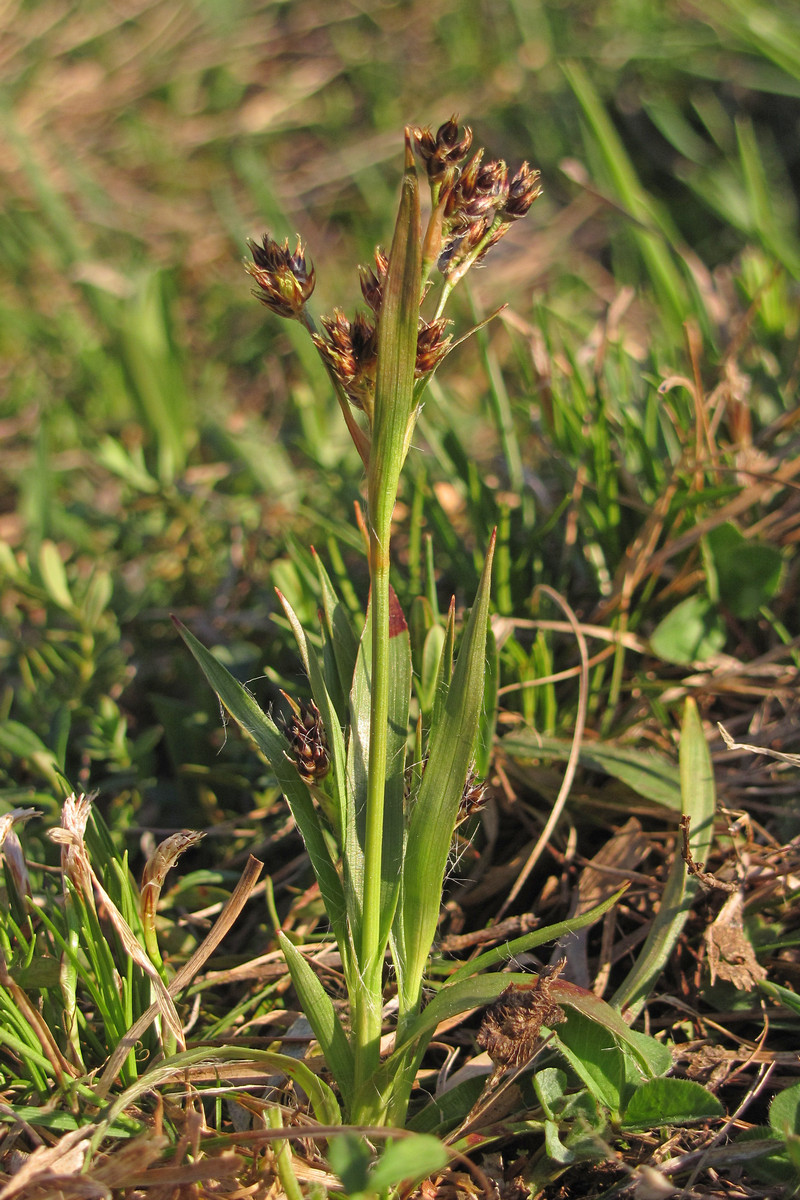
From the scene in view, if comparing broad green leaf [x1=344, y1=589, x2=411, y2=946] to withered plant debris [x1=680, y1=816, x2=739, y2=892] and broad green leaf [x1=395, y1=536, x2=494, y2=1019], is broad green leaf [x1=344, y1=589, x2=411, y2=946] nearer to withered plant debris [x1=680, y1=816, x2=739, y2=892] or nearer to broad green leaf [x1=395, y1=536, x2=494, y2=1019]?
broad green leaf [x1=395, y1=536, x2=494, y2=1019]

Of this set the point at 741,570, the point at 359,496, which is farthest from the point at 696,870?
the point at 359,496

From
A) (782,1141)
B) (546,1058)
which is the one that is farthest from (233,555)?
(782,1141)

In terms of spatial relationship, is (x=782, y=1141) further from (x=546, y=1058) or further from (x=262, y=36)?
(x=262, y=36)

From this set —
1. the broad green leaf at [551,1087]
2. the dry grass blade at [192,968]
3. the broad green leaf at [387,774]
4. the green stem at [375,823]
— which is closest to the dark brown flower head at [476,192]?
the green stem at [375,823]

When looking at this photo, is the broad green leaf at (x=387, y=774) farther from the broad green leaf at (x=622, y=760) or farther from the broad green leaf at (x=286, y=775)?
the broad green leaf at (x=622, y=760)

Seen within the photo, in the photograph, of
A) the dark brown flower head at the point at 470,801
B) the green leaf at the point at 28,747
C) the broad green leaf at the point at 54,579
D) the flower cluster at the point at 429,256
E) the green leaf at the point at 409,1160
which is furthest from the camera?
the broad green leaf at the point at 54,579

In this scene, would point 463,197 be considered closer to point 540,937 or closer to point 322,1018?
point 540,937

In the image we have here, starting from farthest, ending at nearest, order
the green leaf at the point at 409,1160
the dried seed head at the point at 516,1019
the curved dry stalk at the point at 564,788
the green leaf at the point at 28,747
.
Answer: the green leaf at the point at 28,747, the curved dry stalk at the point at 564,788, the dried seed head at the point at 516,1019, the green leaf at the point at 409,1160

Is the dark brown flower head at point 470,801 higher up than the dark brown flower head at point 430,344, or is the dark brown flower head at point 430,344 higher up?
the dark brown flower head at point 430,344
